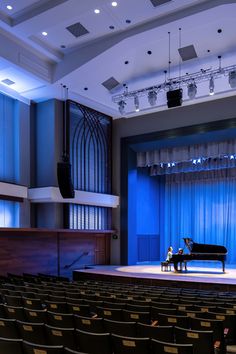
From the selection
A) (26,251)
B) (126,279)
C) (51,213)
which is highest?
(51,213)

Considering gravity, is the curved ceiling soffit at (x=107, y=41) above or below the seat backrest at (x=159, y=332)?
above

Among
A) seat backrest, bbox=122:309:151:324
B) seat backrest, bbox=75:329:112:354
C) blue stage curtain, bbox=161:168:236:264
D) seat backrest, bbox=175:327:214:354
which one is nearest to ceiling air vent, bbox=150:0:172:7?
seat backrest, bbox=122:309:151:324

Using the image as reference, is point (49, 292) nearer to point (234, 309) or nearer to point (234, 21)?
point (234, 309)

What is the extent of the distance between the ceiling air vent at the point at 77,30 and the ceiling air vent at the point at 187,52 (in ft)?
9.78

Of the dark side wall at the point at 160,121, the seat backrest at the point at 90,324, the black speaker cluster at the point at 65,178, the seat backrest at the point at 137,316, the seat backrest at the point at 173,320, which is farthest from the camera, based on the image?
the dark side wall at the point at 160,121

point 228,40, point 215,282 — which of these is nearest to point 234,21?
point 228,40

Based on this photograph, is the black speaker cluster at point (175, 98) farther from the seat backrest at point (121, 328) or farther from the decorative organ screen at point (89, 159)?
the seat backrest at point (121, 328)

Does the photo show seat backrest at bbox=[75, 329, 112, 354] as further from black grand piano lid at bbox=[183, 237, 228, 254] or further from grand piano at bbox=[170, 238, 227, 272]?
black grand piano lid at bbox=[183, 237, 228, 254]

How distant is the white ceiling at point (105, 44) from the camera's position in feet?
32.0

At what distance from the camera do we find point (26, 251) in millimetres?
11922

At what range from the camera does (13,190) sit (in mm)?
12312

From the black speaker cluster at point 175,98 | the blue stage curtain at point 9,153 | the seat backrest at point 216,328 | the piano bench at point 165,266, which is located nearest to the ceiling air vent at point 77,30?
the black speaker cluster at point 175,98

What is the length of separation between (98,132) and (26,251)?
5.87m

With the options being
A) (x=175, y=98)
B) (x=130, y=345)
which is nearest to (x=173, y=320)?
(x=130, y=345)
